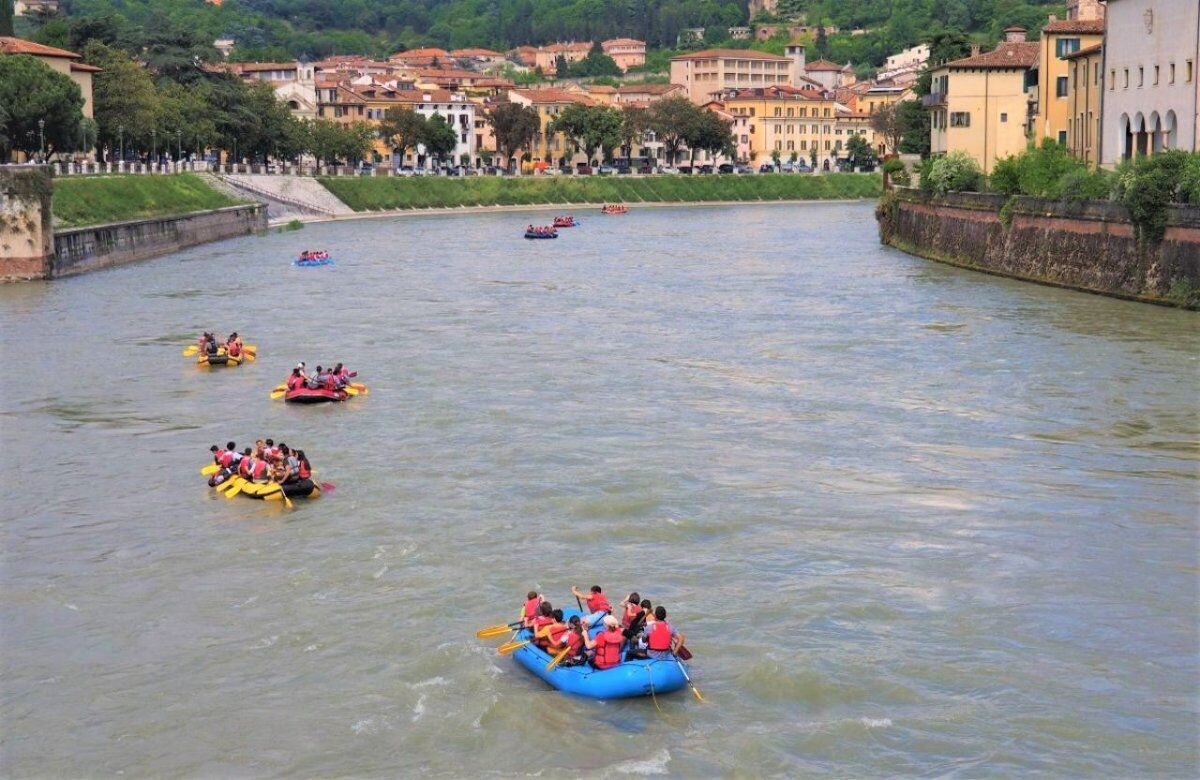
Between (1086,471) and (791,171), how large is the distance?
140 metres

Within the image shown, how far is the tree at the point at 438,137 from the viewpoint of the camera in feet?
503

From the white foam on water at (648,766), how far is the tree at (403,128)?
448 feet

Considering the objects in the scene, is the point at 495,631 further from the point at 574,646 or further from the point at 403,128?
the point at 403,128

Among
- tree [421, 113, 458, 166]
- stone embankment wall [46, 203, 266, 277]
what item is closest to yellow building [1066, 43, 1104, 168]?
stone embankment wall [46, 203, 266, 277]

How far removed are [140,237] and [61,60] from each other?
91.9 ft

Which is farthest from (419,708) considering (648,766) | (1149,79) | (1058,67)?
(1058,67)

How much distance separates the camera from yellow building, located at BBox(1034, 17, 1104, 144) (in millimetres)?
72750

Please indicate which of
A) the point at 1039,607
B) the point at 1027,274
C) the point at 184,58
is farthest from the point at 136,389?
the point at 184,58

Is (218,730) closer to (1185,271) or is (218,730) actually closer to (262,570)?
(262,570)

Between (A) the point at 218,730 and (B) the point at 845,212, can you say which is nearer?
(A) the point at 218,730

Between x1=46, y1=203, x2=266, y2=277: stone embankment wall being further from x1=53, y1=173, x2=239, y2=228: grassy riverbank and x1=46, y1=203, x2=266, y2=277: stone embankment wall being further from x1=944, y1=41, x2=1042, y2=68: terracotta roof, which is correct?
x1=944, y1=41, x2=1042, y2=68: terracotta roof

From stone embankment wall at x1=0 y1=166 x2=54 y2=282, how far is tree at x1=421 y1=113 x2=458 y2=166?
93.7 m

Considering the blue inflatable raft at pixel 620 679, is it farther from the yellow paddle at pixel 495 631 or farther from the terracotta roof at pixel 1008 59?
the terracotta roof at pixel 1008 59

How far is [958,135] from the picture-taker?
8144cm
